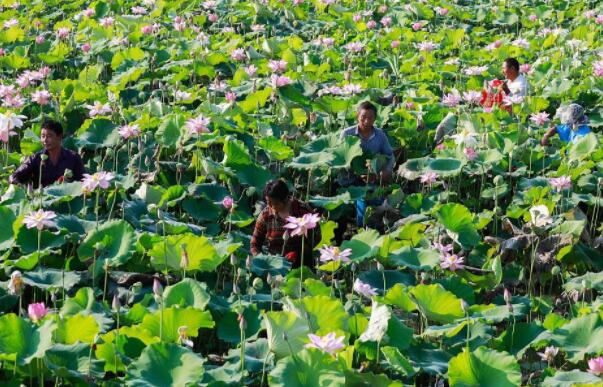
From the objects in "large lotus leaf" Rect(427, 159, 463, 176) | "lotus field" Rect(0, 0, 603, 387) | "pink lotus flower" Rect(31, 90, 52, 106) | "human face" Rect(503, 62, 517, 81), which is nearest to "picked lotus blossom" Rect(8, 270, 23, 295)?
"lotus field" Rect(0, 0, 603, 387)

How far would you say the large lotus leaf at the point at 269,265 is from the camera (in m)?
4.36

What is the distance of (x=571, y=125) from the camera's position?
20.3ft

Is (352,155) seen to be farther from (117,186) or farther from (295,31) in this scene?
(295,31)

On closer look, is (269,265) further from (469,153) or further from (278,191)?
(469,153)

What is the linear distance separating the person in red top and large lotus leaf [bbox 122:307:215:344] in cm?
117

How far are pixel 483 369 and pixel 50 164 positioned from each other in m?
2.88

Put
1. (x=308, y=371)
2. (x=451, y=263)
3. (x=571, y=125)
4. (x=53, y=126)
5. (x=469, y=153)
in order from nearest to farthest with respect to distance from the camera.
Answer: (x=308, y=371) < (x=451, y=263) < (x=53, y=126) < (x=469, y=153) < (x=571, y=125)

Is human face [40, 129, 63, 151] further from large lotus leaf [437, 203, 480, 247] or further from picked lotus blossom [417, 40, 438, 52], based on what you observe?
picked lotus blossom [417, 40, 438, 52]

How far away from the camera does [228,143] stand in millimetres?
5504

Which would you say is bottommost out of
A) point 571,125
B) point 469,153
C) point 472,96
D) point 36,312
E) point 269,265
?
point 571,125

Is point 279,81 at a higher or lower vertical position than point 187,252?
lower

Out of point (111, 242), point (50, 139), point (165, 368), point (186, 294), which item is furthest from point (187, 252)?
point (50, 139)

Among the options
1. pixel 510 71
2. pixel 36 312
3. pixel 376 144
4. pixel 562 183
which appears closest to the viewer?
pixel 36 312

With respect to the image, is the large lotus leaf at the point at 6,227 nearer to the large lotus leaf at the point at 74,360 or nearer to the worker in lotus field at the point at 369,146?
the large lotus leaf at the point at 74,360
